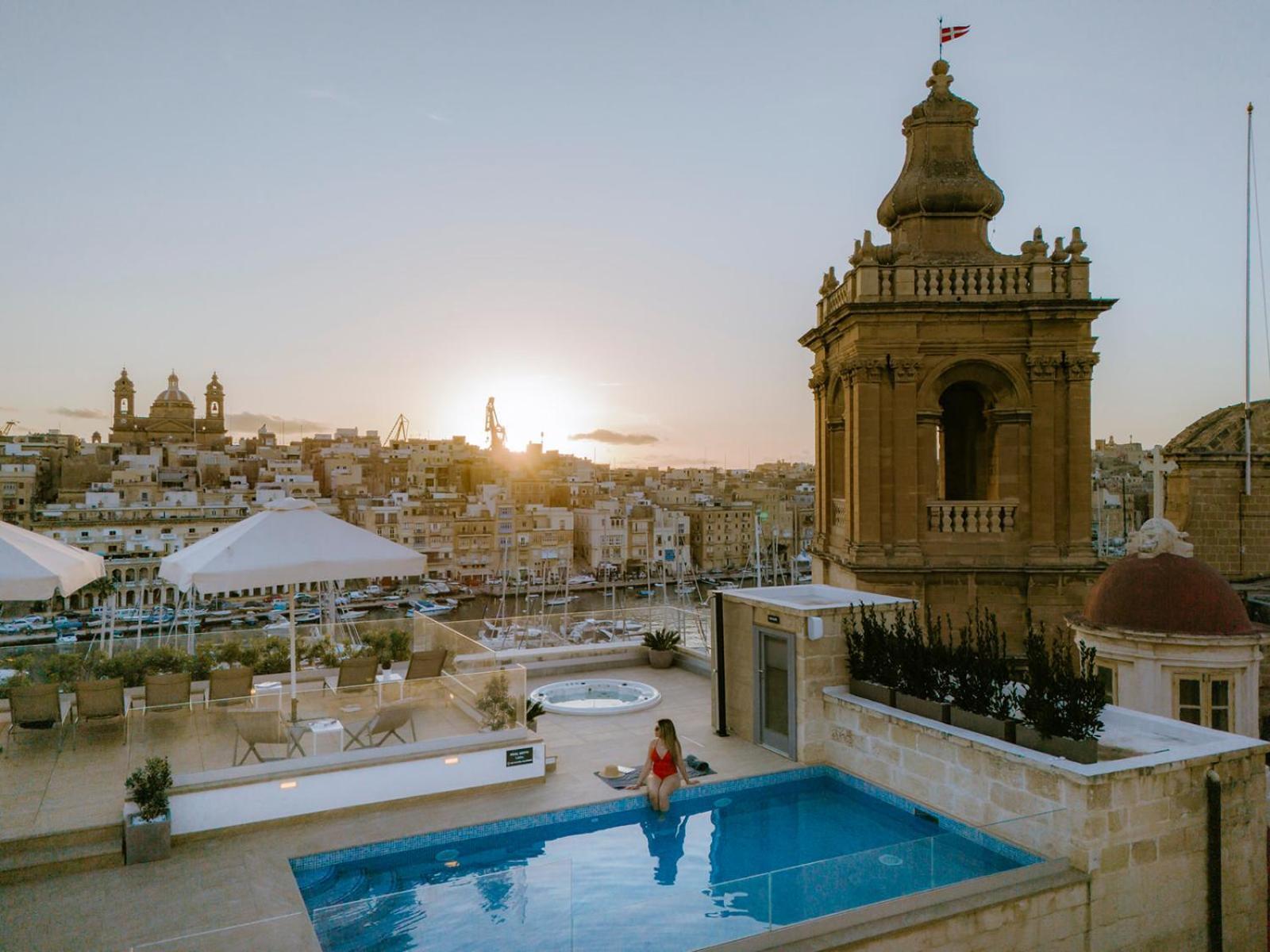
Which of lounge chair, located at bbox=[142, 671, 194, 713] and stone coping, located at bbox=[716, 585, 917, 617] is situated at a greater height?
stone coping, located at bbox=[716, 585, 917, 617]

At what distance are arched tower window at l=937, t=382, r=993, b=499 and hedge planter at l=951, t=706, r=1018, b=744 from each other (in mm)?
6748

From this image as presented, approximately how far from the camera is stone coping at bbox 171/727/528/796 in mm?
7441

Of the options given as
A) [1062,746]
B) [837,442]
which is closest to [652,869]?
[1062,746]

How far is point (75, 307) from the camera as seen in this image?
3111 cm

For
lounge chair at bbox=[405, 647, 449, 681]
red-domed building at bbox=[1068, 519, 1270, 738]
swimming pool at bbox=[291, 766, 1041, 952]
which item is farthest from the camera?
red-domed building at bbox=[1068, 519, 1270, 738]

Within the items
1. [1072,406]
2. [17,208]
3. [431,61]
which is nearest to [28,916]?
[1072,406]

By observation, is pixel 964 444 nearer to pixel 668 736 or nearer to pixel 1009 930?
pixel 668 736

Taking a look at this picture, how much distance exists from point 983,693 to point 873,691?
1.27 m

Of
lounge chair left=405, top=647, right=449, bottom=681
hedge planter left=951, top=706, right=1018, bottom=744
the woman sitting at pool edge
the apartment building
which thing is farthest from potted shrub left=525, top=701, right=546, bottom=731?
the apartment building

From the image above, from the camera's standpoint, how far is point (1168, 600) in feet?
35.2

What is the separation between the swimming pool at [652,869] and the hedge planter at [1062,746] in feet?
2.80

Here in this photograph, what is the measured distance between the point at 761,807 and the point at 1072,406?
790 centimetres

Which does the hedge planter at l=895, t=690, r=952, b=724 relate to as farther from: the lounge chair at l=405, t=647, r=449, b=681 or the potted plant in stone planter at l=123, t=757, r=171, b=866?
the potted plant in stone planter at l=123, t=757, r=171, b=866

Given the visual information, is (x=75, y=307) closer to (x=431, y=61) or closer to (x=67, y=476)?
(x=431, y=61)
